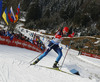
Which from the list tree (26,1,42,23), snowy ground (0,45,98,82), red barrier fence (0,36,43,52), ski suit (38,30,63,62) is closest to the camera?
snowy ground (0,45,98,82)

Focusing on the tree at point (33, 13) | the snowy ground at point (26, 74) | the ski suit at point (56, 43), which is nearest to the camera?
the snowy ground at point (26, 74)

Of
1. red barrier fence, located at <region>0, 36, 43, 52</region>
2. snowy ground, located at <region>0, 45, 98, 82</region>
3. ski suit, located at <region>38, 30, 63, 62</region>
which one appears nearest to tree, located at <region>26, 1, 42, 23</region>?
red barrier fence, located at <region>0, 36, 43, 52</region>

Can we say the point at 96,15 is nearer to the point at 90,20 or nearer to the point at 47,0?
the point at 90,20

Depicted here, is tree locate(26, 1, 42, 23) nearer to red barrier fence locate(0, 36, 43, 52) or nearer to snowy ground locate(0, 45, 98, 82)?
red barrier fence locate(0, 36, 43, 52)

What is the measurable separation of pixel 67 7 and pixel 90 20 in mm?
21972

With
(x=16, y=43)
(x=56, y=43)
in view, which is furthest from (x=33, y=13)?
(x=56, y=43)

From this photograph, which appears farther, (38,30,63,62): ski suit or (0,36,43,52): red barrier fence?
(0,36,43,52): red barrier fence

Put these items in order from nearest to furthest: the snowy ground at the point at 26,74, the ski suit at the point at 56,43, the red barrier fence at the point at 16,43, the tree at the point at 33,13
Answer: the snowy ground at the point at 26,74 → the ski suit at the point at 56,43 → the red barrier fence at the point at 16,43 → the tree at the point at 33,13

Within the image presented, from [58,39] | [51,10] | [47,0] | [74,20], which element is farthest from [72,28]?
[58,39]

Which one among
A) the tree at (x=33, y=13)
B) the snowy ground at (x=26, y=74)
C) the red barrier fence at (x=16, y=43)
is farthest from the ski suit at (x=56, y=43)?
the tree at (x=33, y=13)

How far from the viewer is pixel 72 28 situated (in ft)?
199

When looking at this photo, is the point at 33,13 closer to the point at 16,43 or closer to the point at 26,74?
the point at 16,43

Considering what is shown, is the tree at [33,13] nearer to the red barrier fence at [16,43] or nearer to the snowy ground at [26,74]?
the red barrier fence at [16,43]

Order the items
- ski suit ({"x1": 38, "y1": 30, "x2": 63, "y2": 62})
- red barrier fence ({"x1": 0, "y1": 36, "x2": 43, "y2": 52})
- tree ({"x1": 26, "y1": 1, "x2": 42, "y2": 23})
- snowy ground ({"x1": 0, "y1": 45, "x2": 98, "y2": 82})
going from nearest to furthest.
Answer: snowy ground ({"x1": 0, "y1": 45, "x2": 98, "y2": 82}), ski suit ({"x1": 38, "y1": 30, "x2": 63, "y2": 62}), red barrier fence ({"x1": 0, "y1": 36, "x2": 43, "y2": 52}), tree ({"x1": 26, "y1": 1, "x2": 42, "y2": 23})
